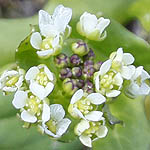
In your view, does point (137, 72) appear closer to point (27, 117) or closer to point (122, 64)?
point (122, 64)

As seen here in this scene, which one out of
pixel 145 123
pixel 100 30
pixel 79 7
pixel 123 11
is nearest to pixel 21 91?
pixel 100 30

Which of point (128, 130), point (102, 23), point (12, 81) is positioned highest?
point (102, 23)

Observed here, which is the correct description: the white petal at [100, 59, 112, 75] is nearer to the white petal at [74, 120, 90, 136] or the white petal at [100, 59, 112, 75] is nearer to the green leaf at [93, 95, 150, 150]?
the white petal at [74, 120, 90, 136]

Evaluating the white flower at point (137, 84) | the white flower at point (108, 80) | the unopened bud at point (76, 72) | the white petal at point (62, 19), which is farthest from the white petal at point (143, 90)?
the white petal at point (62, 19)

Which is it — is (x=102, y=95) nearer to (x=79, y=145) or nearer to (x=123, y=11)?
(x=79, y=145)

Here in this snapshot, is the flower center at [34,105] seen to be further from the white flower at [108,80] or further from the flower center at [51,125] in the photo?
the white flower at [108,80]

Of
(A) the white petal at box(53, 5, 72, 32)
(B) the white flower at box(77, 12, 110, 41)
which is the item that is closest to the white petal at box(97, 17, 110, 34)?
(B) the white flower at box(77, 12, 110, 41)

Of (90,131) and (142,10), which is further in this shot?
(142,10)

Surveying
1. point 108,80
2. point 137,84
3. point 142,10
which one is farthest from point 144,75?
point 142,10
